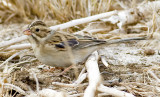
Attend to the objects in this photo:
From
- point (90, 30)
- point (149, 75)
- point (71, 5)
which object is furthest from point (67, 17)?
point (149, 75)

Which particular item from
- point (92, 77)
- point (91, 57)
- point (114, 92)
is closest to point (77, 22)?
point (91, 57)

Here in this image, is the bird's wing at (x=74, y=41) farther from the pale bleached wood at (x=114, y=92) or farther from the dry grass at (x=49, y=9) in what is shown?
the dry grass at (x=49, y=9)

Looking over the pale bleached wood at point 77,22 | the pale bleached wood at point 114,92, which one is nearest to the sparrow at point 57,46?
the pale bleached wood at point 77,22

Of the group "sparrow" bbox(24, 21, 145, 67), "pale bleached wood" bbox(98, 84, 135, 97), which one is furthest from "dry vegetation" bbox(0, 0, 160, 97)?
"sparrow" bbox(24, 21, 145, 67)

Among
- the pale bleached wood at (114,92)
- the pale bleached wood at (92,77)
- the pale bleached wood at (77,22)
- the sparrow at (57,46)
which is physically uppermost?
the pale bleached wood at (77,22)

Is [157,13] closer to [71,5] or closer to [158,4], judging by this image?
[158,4]

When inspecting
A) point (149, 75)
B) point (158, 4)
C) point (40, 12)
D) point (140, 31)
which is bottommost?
point (149, 75)

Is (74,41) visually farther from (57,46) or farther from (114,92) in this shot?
(114,92)
